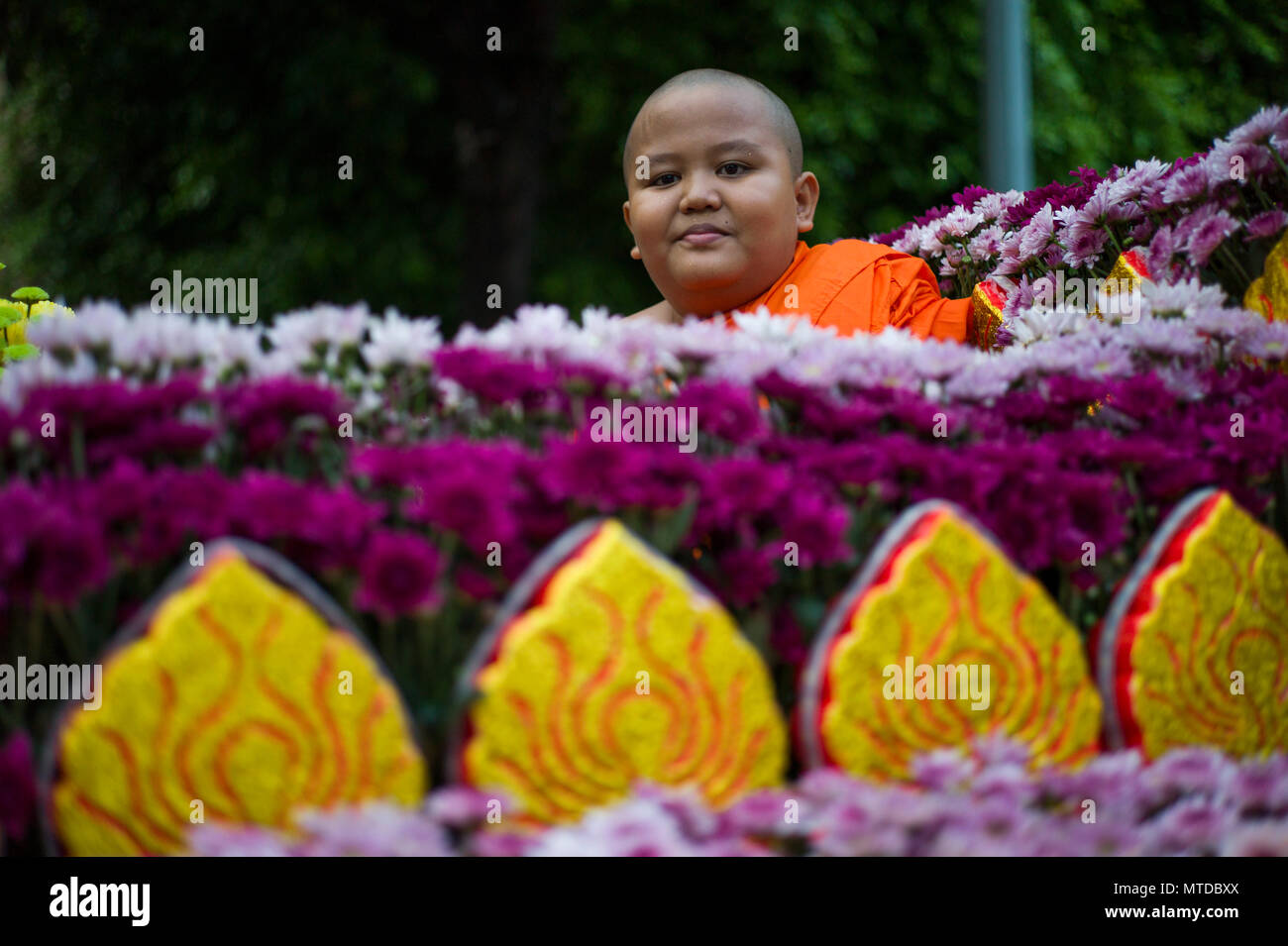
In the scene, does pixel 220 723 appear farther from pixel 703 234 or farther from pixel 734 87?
pixel 734 87

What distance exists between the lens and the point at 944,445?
1.63 m

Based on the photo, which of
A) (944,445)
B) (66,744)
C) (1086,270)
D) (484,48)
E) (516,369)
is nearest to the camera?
(66,744)

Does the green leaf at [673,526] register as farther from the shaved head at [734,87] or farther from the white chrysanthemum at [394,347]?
the shaved head at [734,87]

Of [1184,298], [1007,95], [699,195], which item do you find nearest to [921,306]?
[699,195]

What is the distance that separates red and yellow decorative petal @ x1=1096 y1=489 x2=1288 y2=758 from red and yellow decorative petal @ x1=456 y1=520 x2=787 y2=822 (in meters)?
0.45

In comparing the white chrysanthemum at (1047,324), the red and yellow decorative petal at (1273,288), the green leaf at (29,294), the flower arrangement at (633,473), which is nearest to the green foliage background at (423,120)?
the green leaf at (29,294)

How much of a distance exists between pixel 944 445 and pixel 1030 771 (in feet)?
1.47

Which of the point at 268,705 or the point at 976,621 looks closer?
the point at 268,705

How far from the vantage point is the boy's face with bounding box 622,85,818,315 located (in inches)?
94.5

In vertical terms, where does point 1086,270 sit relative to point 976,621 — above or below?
above

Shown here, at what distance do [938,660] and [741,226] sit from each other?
4.28ft

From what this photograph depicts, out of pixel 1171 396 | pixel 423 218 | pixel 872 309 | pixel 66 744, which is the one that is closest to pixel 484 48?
pixel 423 218

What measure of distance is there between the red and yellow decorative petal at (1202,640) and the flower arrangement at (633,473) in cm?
6
